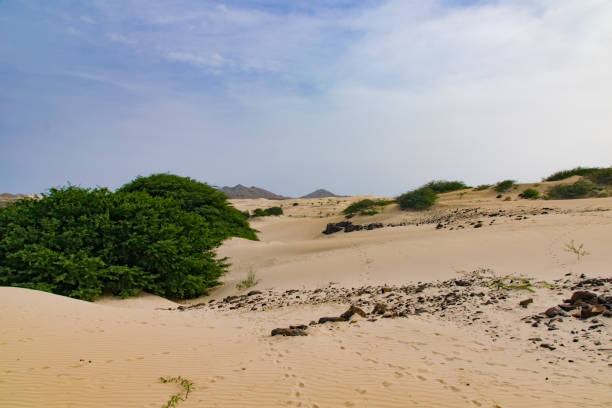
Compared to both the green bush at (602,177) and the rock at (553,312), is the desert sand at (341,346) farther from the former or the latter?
the green bush at (602,177)

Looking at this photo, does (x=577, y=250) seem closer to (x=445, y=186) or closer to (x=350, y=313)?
(x=350, y=313)

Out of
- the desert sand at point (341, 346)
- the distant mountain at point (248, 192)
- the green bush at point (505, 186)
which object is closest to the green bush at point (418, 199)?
the green bush at point (505, 186)

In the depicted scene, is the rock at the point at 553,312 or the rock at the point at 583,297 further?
the rock at the point at 583,297

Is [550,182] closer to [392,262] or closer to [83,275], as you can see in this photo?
[392,262]

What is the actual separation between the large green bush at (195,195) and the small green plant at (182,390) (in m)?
13.3

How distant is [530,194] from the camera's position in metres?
23.5

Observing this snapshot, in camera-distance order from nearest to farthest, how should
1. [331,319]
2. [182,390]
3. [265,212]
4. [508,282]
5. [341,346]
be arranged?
[182,390] → [341,346] → [331,319] → [508,282] → [265,212]

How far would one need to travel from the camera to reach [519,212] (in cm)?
1814

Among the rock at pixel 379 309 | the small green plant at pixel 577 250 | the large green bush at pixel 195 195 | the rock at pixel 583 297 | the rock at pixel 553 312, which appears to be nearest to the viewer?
the rock at pixel 553 312

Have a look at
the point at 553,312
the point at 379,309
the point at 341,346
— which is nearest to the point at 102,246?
the point at 379,309

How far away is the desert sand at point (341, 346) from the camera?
3.73 meters

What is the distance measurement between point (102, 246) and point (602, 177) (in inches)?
1095

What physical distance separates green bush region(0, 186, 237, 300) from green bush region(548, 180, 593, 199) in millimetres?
20500

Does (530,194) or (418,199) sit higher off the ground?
(418,199)
